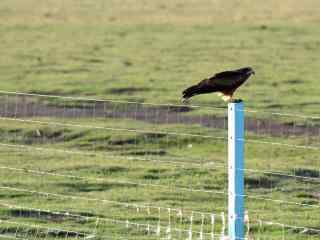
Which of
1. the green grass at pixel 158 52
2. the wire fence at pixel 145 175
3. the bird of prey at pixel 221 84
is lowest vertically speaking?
the wire fence at pixel 145 175

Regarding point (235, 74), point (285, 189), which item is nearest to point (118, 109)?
point (285, 189)

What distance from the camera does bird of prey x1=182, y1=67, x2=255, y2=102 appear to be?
7.26m

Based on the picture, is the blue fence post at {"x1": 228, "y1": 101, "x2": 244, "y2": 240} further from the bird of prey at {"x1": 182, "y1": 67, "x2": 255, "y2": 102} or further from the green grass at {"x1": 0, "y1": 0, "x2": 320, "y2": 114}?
the green grass at {"x1": 0, "y1": 0, "x2": 320, "y2": 114}

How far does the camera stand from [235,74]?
7566 millimetres

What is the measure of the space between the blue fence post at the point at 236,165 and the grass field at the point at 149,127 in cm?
81

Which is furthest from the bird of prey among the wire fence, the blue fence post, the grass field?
the blue fence post

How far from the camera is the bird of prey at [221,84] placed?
23.8 feet

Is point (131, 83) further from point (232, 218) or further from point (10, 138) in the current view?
point (232, 218)

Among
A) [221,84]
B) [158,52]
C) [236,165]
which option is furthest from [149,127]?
[158,52]

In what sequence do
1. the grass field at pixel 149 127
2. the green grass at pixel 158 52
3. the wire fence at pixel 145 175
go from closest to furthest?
the wire fence at pixel 145 175 < the grass field at pixel 149 127 < the green grass at pixel 158 52

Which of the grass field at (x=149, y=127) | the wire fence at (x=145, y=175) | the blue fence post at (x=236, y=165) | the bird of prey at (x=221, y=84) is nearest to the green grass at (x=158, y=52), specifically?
the grass field at (x=149, y=127)

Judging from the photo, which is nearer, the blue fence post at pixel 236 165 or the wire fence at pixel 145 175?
the blue fence post at pixel 236 165

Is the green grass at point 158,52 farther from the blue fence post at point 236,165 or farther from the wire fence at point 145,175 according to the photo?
the blue fence post at point 236,165

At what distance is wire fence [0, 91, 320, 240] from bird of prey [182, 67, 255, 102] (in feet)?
0.88
